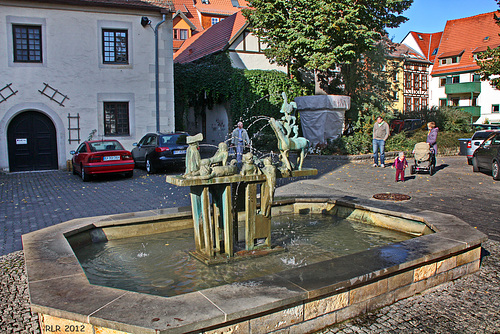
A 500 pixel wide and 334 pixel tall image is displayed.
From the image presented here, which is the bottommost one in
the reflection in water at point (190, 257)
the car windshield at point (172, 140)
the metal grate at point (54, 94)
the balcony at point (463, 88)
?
the reflection in water at point (190, 257)

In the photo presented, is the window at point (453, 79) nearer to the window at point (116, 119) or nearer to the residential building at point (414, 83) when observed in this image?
the residential building at point (414, 83)

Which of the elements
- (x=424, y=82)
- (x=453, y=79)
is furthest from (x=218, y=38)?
(x=453, y=79)

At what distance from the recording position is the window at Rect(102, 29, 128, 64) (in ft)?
63.3

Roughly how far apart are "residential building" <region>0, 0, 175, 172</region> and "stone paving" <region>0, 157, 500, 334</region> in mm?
2262

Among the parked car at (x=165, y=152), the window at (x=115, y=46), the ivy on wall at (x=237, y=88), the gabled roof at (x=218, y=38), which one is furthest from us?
the gabled roof at (x=218, y=38)

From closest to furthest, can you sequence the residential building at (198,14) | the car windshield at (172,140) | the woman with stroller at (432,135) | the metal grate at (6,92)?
1. the woman with stroller at (432,135)
2. the car windshield at (172,140)
3. the metal grate at (6,92)
4. the residential building at (198,14)

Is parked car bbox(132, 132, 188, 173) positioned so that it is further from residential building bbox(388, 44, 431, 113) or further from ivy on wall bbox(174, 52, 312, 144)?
residential building bbox(388, 44, 431, 113)

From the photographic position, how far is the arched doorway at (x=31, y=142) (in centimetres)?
1795

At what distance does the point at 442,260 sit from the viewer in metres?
4.56

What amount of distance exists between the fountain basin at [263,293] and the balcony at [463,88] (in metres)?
50.0

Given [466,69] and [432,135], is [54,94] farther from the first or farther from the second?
[466,69]

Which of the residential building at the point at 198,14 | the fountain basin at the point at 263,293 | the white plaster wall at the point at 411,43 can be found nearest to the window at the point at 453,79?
the white plaster wall at the point at 411,43

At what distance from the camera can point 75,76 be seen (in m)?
18.7

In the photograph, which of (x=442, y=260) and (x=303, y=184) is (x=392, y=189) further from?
(x=442, y=260)
